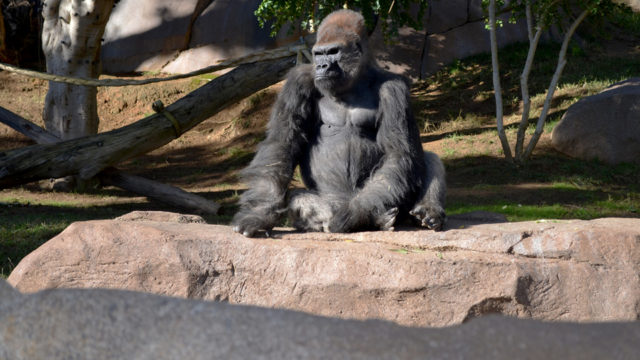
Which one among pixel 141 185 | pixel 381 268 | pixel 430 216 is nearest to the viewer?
pixel 381 268

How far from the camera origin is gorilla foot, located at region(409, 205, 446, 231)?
4.68 metres

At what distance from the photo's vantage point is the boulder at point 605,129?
10484mm

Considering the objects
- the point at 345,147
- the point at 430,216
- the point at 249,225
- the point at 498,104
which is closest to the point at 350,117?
the point at 345,147

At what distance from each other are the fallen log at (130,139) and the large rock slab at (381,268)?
4.65m

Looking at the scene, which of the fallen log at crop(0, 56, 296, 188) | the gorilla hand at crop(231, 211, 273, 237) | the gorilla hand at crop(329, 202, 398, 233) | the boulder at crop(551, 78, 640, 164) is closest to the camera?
the gorilla hand at crop(231, 211, 273, 237)

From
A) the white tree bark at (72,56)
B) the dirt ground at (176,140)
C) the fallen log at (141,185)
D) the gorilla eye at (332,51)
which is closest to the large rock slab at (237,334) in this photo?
the gorilla eye at (332,51)

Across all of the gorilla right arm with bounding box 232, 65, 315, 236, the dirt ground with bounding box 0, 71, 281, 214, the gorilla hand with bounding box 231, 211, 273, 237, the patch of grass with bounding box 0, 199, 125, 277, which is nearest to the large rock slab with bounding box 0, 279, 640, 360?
the gorilla hand with bounding box 231, 211, 273, 237

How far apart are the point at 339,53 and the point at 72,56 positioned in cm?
686

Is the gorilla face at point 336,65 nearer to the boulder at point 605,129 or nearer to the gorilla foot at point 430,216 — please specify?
the gorilla foot at point 430,216

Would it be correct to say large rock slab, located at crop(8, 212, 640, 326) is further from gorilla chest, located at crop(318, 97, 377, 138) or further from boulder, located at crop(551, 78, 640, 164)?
boulder, located at crop(551, 78, 640, 164)

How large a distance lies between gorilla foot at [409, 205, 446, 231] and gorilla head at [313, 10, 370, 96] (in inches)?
44.1

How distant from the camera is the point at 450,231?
15.1ft

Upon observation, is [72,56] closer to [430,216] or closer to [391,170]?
[391,170]

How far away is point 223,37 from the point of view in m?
16.5
